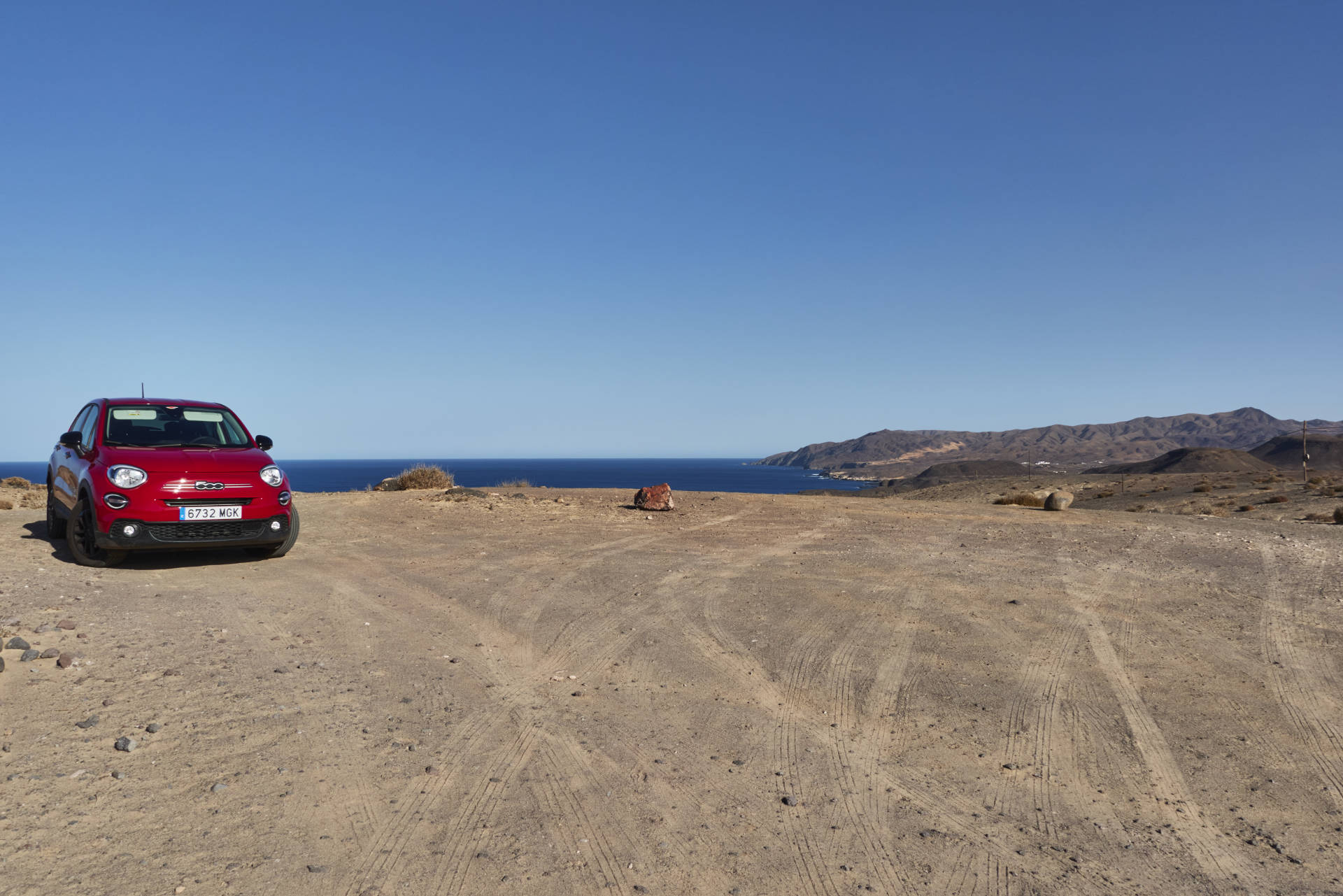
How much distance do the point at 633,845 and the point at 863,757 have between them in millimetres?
1745

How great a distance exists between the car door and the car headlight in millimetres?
830

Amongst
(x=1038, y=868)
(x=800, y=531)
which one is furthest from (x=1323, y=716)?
(x=800, y=531)

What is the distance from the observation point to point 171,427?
9953mm

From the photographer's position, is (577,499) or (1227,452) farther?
(1227,452)

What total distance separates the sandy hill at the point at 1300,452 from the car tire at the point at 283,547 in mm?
121277

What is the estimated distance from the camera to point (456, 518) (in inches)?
607

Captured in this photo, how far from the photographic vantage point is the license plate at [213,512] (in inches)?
343

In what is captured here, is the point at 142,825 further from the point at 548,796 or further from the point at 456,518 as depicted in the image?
the point at 456,518

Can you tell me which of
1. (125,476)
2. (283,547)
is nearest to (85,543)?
(125,476)

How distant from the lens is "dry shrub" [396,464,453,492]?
21.6 meters

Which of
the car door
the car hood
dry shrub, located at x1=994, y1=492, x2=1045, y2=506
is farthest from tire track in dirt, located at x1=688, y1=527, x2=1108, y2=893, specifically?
dry shrub, located at x1=994, y1=492, x2=1045, y2=506

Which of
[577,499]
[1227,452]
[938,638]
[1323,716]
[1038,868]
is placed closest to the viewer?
[1038,868]

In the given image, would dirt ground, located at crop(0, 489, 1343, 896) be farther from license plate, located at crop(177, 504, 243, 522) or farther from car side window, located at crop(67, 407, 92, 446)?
car side window, located at crop(67, 407, 92, 446)

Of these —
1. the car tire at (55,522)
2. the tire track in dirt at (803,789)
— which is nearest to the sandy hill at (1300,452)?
the tire track in dirt at (803,789)
